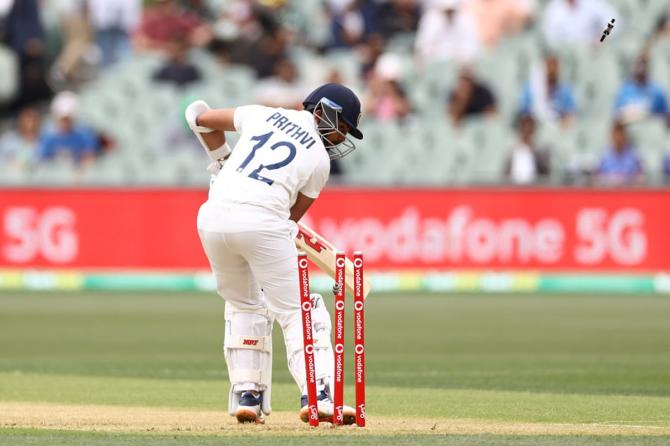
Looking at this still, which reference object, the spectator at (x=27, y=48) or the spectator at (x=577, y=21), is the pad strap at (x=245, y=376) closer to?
the spectator at (x=577, y=21)

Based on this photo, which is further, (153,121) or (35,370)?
(153,121)

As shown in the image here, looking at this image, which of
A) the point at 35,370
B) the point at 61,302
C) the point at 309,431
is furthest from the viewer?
the point at 61,302

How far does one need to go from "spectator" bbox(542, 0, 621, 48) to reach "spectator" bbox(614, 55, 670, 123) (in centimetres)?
102

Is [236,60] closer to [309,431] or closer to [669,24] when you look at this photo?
[669,24]

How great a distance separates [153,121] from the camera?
21.8 m

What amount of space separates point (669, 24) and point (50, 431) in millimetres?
14559

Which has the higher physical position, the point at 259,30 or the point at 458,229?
the point at 259,30

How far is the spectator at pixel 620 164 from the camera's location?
18.7 m

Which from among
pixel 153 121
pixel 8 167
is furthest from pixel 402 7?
pixel 8 167

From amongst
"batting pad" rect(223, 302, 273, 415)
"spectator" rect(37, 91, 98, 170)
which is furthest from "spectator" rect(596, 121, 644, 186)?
"batting pad" rect(223, 302, 273, 415)

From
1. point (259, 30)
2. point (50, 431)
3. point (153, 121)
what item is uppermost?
point (259, 30)

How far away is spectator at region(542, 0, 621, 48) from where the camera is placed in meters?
20.4

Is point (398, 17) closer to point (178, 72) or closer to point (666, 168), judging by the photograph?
point (178, 72)

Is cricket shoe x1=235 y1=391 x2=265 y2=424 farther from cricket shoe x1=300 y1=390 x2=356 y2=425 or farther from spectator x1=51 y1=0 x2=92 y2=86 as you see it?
spectator x1=51 y1=0 x2=92 y2=86
